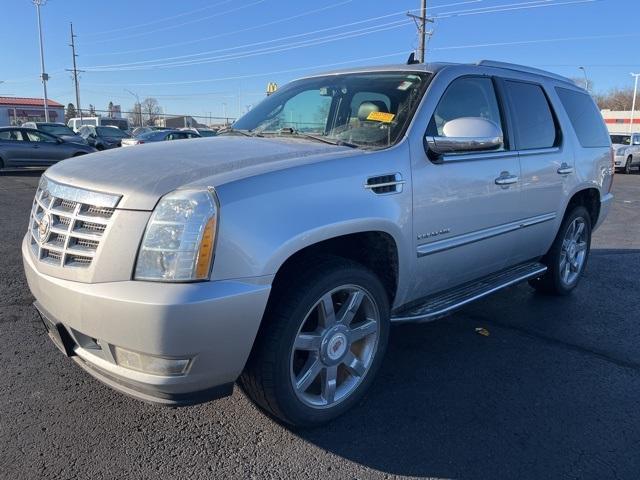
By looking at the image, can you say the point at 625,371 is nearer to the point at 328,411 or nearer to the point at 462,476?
the point at 462,476

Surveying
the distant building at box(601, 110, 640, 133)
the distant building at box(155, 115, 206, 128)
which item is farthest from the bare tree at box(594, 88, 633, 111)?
the distant building at box(155, 115, 206, 128)

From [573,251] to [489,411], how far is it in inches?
111

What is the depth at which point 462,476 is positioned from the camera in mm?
2500

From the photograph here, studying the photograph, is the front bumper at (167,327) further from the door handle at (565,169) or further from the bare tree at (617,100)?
the bare tree at (617,100)

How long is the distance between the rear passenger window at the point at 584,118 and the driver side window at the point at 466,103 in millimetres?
1248

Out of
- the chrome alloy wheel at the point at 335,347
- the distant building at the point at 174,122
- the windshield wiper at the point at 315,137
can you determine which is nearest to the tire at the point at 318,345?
the chrome alloy wheel at the point at 335,347

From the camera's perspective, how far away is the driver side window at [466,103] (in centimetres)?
340

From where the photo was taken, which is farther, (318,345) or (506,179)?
(506,179)

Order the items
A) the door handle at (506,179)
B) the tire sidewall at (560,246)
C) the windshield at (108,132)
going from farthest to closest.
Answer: the windshield at (108,132) < the tire sidewall at (560,246) < the door handle at (506,179)

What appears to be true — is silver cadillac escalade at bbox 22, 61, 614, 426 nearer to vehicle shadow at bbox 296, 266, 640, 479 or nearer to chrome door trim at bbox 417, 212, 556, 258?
chrome door trim at bbox 417, 212, 556, 258

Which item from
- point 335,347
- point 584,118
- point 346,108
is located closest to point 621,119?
point 584,118

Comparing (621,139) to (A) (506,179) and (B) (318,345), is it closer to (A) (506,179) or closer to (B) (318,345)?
(A) (506,179)

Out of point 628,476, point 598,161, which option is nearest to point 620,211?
point 598,161

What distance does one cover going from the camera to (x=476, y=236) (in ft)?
11.8
